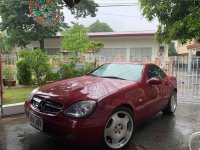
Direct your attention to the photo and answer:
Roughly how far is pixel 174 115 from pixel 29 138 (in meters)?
3.77

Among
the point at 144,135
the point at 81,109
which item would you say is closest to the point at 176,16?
the point at 144,135

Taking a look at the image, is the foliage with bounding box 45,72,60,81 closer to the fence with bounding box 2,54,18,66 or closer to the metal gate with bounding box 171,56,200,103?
the fence with bounding box 2,54,18,66

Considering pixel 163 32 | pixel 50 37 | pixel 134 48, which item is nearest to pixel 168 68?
pixel 163 32

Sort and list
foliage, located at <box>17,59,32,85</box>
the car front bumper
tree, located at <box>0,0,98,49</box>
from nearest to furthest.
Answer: the car front bumper
foliage, located at <box>17,59,32,85</box>
tree, located at <box>0,0,98,49</box>

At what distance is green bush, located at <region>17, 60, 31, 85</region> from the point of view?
9.73 meters

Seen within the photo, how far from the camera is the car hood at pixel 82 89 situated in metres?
3.86

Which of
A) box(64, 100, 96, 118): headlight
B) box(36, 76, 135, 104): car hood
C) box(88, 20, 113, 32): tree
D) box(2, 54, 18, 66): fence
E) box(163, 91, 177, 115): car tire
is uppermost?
box(88, 20, 113, 32): tree

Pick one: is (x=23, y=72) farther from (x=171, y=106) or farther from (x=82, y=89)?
(x=82, y=89)

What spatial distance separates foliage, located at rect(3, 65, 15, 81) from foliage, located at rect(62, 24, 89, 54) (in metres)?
8.96

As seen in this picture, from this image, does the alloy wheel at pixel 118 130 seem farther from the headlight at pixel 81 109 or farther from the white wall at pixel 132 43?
the white wall at pixel 132 43

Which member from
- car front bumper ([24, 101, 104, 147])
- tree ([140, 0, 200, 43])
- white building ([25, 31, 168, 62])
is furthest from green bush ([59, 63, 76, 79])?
white building ([25, 31, 168, 62])

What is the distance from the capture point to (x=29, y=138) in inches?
177

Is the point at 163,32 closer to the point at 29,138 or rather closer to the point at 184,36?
the point at 184,36

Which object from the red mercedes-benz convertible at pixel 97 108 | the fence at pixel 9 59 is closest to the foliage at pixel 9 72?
the fence at pixel 9 59
